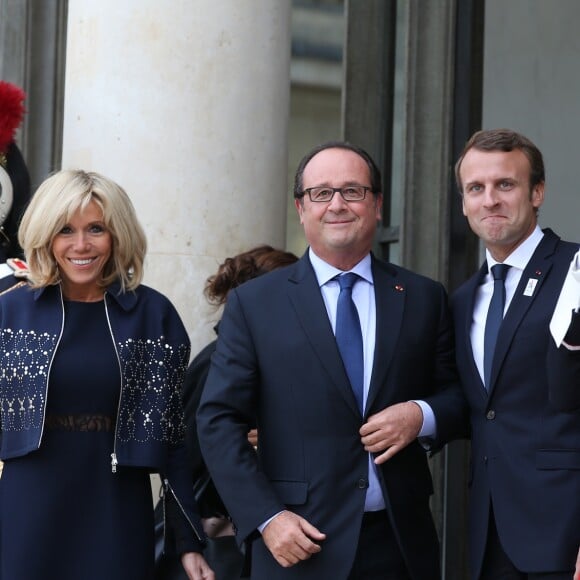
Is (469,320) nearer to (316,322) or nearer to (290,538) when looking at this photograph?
(316,322)

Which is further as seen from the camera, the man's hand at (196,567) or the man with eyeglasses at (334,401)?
the man's hand at (196,567)

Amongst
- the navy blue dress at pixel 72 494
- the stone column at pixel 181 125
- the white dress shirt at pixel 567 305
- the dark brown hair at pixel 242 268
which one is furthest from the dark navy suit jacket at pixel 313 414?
the stone column at pixel 181 125

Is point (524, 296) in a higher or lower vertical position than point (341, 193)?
lower

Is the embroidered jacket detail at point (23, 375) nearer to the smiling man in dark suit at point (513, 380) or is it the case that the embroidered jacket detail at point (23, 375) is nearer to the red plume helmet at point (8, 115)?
the smiling man in dark suit at point (513, 380)

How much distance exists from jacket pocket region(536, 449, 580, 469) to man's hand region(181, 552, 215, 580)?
1042 millimetres

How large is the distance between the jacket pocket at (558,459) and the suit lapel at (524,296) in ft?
0.79

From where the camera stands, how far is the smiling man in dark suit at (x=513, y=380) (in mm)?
3732

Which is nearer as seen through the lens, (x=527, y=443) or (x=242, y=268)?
(x=527, y=443)

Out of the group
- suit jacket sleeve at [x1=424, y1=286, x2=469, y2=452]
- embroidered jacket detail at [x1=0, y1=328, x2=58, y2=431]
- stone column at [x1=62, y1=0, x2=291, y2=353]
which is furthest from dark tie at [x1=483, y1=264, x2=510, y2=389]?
stone column at [x1=62, y1=0, x2=291, y2=353]

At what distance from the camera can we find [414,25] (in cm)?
746

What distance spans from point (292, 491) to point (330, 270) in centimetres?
66

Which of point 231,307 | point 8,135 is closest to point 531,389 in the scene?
point 231,307

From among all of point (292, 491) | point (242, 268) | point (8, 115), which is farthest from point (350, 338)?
point (8, 115)

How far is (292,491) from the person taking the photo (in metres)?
3.83
